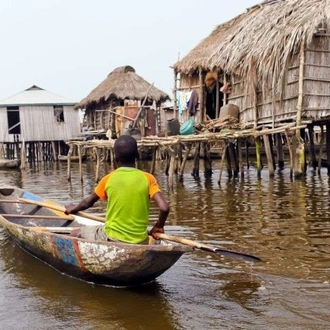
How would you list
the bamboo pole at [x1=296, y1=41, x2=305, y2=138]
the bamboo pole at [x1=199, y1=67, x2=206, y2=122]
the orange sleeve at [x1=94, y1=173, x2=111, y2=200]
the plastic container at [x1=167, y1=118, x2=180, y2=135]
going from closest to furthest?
the orange sleeve at [x1=94, y1=173, x2=111, y2=200]
the bamboo pole at [x1=296, y1=41, x2=305, y2=138]
the plastic container at [x1=167, y1=118, x2=180, y2=135]
the bamboo pole at [x1=199, y1=67, x2=206, y2=122]

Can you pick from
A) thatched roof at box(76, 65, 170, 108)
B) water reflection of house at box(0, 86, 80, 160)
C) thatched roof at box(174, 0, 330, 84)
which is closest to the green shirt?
thatched roof at box(174, 0, 330, 84)

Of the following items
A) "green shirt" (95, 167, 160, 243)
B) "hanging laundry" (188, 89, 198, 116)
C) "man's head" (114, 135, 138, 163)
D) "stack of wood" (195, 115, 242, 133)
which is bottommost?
"green shirt" (95, 167, 160, 243)

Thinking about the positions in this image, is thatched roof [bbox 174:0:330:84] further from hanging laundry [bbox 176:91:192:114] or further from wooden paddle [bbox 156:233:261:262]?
wooden paddle [bbox 156:233:261:262]

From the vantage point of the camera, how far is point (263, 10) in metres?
17.1

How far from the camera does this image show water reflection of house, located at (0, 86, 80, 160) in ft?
103

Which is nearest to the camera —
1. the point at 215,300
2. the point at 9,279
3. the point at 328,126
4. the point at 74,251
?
the point at 215,300

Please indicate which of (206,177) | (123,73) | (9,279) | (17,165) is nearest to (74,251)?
(9,279)

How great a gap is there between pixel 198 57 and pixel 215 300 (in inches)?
569

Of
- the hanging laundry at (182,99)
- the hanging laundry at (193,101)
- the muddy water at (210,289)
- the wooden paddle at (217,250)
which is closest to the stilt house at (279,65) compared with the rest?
the hanging laundry at (193,101)

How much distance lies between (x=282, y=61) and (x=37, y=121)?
1991 centimetres

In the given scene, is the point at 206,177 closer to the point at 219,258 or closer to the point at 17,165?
the point at 219,258

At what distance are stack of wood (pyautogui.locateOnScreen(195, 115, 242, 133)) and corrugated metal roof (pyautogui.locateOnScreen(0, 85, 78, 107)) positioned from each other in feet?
55.3

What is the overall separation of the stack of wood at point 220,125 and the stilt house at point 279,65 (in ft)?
1.41

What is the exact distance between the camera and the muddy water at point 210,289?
4648mm
